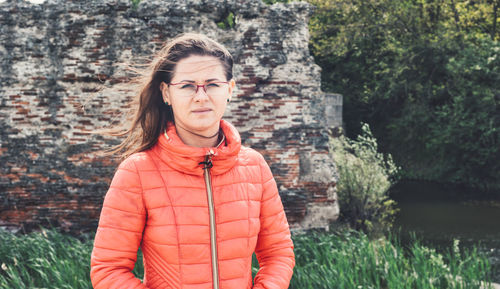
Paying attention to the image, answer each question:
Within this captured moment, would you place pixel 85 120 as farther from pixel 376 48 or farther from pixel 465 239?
pixel 376 48

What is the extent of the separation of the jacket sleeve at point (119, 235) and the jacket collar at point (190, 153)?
0.16 metres

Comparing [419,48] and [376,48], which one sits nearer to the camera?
[419,48]

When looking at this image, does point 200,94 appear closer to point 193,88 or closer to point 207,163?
point 193,88

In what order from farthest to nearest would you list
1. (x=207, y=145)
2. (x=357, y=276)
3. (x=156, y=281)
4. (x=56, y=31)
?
(x=56, y=31) → (x=357, y=276) → (x=207, y=145) → (x=156, y=281)

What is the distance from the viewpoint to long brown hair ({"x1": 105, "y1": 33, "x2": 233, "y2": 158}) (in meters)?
1.51

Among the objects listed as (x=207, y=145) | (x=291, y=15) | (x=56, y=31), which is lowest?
(x=207, y=145)

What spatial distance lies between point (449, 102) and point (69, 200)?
12.3m

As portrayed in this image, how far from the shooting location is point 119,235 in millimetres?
1380

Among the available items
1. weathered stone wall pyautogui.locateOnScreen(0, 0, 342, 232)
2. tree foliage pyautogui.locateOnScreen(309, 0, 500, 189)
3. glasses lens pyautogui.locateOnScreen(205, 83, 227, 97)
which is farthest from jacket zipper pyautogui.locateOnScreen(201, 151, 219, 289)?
tree foliage pyautogui.locateOnScreen(309, 0, 500, 189)

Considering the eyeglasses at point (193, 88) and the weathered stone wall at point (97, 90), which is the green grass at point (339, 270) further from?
the eyeglasses at point (193, 88)

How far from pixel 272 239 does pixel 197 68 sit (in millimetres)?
752

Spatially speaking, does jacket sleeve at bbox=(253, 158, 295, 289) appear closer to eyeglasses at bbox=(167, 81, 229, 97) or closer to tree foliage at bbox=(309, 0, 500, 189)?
eyeglasses at bbox=(167, 81, 229, 97)

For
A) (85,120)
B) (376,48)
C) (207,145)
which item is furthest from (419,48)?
(207,145)

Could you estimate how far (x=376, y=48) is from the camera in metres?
15.2
